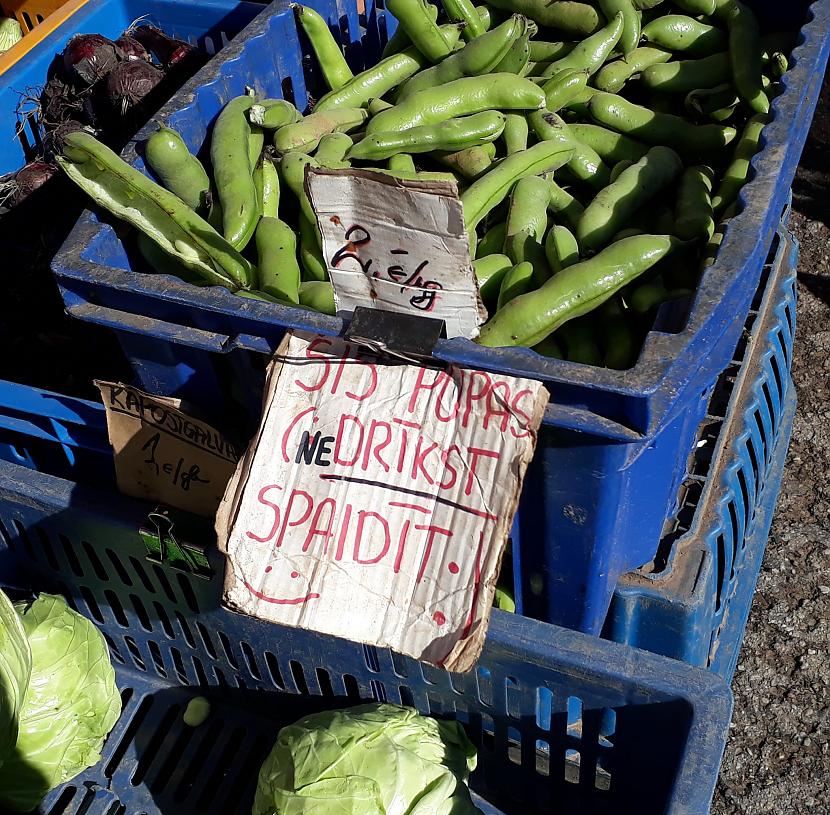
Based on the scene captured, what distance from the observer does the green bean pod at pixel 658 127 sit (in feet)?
6.80

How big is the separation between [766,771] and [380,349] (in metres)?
1.61

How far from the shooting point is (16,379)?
8.37 feet

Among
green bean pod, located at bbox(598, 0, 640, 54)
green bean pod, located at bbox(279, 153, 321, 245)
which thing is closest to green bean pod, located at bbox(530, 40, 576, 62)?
green bean pod, located at bbox(598, 0, 640, 54)

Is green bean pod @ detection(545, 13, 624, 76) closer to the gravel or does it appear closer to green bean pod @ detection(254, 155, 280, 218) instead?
green bean pod @ detection(254, 155, 280, 218)

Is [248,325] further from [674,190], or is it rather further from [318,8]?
[318,8]

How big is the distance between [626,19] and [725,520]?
124 cm

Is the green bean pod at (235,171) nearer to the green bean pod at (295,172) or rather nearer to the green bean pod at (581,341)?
the green bean pod at (295,172)

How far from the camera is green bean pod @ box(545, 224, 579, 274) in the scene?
168 cm

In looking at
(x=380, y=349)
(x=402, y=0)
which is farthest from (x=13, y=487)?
(x=402, y=0)

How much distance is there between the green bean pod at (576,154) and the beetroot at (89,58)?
1.59 m

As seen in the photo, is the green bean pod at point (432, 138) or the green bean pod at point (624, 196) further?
the green bean pod at point (432, 138)

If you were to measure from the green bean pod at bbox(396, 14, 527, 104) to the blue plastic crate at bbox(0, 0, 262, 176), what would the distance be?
106 cm

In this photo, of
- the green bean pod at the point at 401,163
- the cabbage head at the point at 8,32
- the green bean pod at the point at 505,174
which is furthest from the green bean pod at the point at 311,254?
the cabbage head at the point at 8,32

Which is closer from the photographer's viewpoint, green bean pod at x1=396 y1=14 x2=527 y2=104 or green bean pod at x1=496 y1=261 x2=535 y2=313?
green bean pod at x1=496 y1=261 x2=535 y2=313
